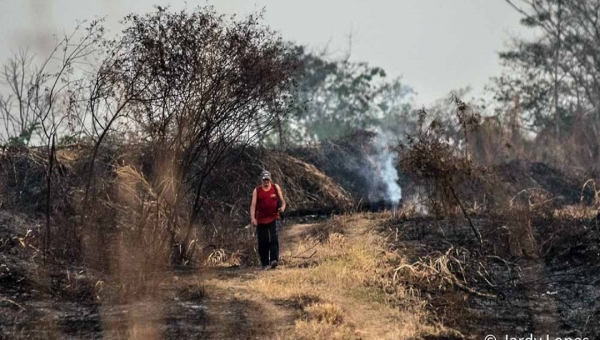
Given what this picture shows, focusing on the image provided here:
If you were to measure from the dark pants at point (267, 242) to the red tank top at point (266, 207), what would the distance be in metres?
0.11

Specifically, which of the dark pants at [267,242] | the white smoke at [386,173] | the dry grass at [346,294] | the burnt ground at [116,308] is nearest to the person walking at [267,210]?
the dark pants at [267,242]

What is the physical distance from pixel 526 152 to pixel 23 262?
25795 mm

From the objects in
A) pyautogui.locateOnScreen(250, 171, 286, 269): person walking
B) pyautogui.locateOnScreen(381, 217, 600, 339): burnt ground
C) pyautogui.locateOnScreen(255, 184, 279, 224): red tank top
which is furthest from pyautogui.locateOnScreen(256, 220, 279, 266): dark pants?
pyautogui.locateOnScreen(381, 217, 600, 339): burnt ground

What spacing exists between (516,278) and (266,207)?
413 centimetres

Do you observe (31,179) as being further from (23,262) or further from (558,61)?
(558,61)

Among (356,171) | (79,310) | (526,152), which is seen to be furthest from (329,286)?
(526,152)

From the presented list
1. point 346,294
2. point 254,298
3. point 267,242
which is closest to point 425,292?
point 346,294

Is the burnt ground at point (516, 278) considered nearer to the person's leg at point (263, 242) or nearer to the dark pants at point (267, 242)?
the dark pants at point (267, 242)

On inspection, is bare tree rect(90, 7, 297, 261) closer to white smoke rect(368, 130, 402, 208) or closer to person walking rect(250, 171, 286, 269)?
person walking rect(250, 171, 286, 269)

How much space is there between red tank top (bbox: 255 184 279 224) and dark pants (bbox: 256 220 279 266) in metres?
0.11

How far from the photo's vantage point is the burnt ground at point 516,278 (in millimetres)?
8891

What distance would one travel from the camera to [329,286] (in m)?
10.1

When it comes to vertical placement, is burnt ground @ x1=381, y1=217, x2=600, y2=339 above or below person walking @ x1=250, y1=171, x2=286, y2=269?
below

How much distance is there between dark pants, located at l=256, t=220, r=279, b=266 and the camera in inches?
440
